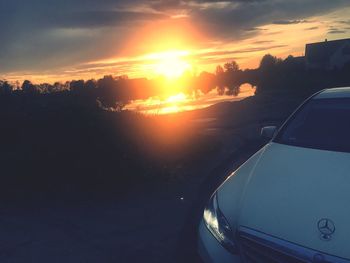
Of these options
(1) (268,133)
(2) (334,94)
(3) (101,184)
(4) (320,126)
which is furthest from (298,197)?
(3) (101,184)

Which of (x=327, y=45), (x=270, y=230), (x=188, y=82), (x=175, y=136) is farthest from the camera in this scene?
Answer: (x=327, y=45)

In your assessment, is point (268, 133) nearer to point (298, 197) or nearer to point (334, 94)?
point (334, 94)

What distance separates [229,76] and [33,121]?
62.8m

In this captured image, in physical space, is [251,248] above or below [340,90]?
below

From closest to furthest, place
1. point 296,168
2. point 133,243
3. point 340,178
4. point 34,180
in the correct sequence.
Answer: point 340,178, point 296,168, point 133,243, point 34,180

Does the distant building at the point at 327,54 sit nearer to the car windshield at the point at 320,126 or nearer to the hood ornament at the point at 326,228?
the car windshield at the point at 320,126

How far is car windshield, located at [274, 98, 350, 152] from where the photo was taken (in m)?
4.55

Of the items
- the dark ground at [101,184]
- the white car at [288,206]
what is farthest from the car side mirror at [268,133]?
the dark ground at [101,184]

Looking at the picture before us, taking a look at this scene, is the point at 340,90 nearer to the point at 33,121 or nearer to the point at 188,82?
the point at 33,121

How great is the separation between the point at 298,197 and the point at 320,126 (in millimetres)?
1792

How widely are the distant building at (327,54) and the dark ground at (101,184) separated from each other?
4880 cm

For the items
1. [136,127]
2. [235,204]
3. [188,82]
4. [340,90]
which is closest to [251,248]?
[235,204]

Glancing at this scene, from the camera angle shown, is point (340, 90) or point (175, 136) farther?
point (175, 136)

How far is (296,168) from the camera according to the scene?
158 inches
